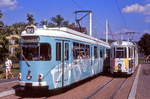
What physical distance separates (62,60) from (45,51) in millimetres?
1196

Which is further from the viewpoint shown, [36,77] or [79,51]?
[79,51]

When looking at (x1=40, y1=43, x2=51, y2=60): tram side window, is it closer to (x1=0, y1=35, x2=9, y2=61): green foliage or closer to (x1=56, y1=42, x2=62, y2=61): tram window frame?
(x1=56, y1=42, x2=62, y2=61): tram window frame

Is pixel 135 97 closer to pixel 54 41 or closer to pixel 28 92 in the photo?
pixel 54 41

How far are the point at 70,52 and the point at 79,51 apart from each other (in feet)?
6.70

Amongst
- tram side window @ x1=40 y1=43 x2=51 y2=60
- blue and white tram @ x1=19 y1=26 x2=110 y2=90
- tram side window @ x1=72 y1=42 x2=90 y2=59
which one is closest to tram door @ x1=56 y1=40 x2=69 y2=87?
blue and white tram @ x1=19 y1=26 x2=110 y2=90

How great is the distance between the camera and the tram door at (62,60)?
15102 mm

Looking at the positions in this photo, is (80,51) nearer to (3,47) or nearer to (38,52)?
(38,52)

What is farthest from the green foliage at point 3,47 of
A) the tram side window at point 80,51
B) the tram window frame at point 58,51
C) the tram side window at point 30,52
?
the tram window frame at point 58,51

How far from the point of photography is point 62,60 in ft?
50.6

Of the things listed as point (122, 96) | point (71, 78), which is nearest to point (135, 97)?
point (122, 96)

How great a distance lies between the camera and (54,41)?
14.9m

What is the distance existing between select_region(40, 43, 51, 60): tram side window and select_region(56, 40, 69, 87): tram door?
562mm

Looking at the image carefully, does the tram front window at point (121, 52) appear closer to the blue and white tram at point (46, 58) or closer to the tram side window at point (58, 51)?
the blue and white tram at point (46, 58)

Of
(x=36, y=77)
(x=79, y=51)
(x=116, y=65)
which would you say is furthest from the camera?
(x=116, y=65)
